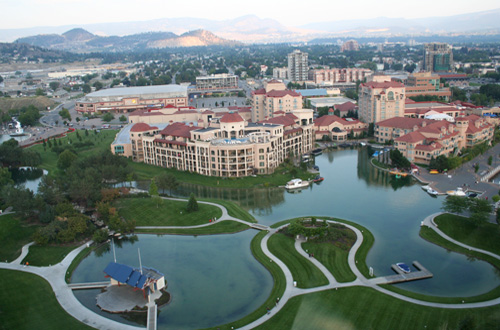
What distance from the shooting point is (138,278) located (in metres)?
23.5

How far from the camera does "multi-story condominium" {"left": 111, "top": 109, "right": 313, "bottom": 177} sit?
144 ft

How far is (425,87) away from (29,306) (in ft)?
262

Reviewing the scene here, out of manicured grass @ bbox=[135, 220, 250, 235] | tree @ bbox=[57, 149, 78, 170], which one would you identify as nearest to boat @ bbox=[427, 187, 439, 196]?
manicured grass @ bbox=[135, 220, 250, 235]

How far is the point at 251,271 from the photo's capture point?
26016 mm

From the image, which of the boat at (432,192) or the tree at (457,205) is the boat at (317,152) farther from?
the tree at (457,205)

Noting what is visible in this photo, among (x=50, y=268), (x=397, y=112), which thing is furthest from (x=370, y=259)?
(x=397, y=112)

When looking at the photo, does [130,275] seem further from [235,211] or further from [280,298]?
[235,211]

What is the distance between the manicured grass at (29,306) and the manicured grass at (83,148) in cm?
2702

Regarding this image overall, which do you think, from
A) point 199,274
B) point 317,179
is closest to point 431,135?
point 317,179

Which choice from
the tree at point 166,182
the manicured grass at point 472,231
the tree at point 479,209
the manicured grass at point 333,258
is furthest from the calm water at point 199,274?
the tree at point 479,209

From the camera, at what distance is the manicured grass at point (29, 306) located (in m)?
21.1

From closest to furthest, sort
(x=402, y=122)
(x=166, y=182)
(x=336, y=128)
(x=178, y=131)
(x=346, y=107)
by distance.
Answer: (x=166, y=182)
(x=178, y=131)
(x=402, y=122)
(x=336, y=128)
(x=346, y=107)

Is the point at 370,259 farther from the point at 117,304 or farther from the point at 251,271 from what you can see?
the point at 117,304

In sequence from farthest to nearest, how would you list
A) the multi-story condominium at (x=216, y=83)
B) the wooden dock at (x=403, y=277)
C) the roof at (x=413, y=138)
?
1. the multi-story condominium at (x=216, y=83)
2. the roof at (x=413, y=138)
3. the wooden dock at (x=403, y=277)
